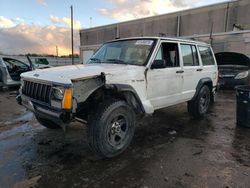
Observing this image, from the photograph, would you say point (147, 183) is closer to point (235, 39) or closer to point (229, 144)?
→ point (229, 144)

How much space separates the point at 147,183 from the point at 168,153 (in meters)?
1.03

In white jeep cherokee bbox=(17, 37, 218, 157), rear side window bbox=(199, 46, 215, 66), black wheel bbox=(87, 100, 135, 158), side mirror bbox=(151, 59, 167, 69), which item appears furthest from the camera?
rear side window bbox=(199, 46, 215, 66)

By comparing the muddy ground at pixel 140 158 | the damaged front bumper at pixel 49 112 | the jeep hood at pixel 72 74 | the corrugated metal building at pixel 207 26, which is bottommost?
the muddy ground at pixel 140 158

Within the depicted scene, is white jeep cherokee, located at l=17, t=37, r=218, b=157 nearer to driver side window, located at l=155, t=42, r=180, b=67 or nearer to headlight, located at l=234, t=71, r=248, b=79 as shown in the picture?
driver side window, located at l=155, t=42, r=180, b=67

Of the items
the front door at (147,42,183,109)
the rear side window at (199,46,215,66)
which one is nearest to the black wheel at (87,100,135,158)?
the front door at (147,42,183,109)

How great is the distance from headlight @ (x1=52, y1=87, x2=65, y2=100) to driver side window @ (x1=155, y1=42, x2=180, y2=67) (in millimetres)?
2094

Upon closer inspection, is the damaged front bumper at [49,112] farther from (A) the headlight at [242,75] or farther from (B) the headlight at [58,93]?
(A) the headlight at [242,75]

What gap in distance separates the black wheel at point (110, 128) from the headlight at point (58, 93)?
21.5 inches

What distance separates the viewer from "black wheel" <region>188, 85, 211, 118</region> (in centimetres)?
573

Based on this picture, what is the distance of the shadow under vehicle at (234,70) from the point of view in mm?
9760

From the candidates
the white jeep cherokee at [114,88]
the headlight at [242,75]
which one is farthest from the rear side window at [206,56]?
the headlight at [242,75]

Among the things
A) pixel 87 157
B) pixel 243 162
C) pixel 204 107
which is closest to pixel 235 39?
pixel 204 107

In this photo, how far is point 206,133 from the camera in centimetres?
479

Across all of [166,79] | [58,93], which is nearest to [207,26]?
[166,79]
